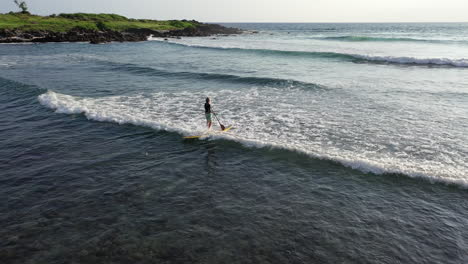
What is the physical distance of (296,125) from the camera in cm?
1642

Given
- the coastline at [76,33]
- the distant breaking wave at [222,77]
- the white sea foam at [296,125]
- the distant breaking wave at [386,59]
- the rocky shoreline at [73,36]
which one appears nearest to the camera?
the white sea foam at [296,125]

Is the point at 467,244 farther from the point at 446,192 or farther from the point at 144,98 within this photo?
the point at 144,98

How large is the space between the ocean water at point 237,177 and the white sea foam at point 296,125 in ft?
0.27

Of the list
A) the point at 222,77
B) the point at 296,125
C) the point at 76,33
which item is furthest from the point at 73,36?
the point at 296,125

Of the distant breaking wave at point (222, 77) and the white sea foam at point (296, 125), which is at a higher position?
the distant breaking wave at point (222, 77)

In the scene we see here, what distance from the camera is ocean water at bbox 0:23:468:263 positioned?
303 inches

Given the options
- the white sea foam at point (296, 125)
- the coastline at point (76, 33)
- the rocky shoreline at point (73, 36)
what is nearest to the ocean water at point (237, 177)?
the white sea foam at point (296, 125)

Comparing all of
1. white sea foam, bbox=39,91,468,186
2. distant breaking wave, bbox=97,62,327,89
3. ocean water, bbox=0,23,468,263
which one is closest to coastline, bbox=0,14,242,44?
distant breaking wave, bbox=97,62,327,89

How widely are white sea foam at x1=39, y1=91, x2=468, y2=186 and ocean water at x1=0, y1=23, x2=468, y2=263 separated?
8cm

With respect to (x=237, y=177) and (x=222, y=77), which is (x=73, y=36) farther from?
(x=237, y=177)

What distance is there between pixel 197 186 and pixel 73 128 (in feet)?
30.8

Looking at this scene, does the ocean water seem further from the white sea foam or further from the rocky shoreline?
the rocky shoreline

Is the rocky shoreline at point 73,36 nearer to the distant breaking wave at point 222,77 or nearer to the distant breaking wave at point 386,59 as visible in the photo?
the distant breaking wave at point 222,77

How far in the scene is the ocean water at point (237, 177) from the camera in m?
7.69
